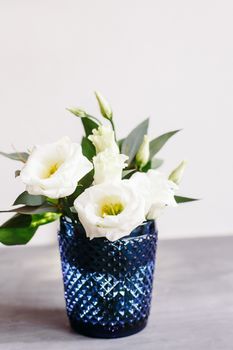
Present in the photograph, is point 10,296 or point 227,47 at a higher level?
point 227,47

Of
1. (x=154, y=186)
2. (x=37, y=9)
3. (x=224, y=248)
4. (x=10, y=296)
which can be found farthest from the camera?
(x=37, y=9)

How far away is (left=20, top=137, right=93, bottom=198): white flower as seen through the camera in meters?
0.93

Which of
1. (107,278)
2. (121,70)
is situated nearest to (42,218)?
(107,278)

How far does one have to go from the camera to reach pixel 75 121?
169cm

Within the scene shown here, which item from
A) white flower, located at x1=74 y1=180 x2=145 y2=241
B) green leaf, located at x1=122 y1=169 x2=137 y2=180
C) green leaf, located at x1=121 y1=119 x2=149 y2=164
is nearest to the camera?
white flower, located at x1=74 y1=180 x2=145 y2=241

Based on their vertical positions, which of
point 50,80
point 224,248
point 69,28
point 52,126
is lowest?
point 224,248

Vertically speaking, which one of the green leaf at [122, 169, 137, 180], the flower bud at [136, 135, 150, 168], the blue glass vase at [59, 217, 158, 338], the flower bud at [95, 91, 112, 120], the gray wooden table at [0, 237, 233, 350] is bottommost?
the gray wooden table at [0, 237, 233, 350]

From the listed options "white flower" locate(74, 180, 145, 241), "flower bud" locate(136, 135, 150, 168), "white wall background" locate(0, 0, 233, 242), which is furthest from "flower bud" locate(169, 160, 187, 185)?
"white wall background" locate(0, 0, 233, 242)

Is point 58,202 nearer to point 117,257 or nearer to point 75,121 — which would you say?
point 117,257

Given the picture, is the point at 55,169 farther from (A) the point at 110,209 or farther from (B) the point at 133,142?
(B) the point at 133,142

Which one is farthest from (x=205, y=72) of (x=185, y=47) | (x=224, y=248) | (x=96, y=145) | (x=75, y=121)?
(x=96, y=145)

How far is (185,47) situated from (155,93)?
0.44ft

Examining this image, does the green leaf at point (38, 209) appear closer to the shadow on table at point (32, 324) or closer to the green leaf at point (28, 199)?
the green leaf at point (28, 199)

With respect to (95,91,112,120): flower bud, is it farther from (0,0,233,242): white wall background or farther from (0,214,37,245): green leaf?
(0,0,233,242): white wall background
